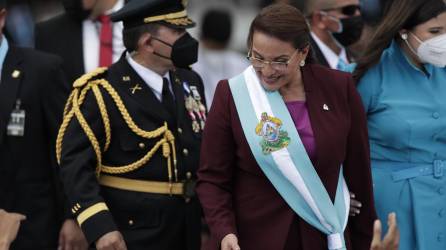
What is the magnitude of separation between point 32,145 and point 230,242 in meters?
1.56

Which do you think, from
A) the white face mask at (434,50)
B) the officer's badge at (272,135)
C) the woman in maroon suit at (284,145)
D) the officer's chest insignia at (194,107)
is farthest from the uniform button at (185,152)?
the white face mask at (434,50)

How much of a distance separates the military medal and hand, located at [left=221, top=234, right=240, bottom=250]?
60.0 inches

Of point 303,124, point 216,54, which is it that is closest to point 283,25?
point 303,124

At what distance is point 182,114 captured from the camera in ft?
16.5

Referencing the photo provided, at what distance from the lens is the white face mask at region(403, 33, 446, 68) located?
194 inches

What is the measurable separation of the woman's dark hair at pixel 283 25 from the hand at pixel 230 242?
869mm

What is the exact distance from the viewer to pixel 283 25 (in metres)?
4.18

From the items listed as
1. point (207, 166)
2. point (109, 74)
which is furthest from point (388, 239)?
point (109, 74)

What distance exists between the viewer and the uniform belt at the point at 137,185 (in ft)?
16.1

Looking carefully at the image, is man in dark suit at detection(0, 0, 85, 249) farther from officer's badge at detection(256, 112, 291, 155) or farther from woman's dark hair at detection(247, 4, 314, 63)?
woman's dark hair at detection(247, 4, 314, 63)

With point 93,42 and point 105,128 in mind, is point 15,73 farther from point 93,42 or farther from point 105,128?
point 93,42

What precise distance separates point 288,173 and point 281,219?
226 mm

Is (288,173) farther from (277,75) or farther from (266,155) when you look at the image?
(277,75)

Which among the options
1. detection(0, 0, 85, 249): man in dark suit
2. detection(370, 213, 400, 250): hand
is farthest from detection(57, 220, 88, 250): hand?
detection(370, 213, 400, 250): hand
